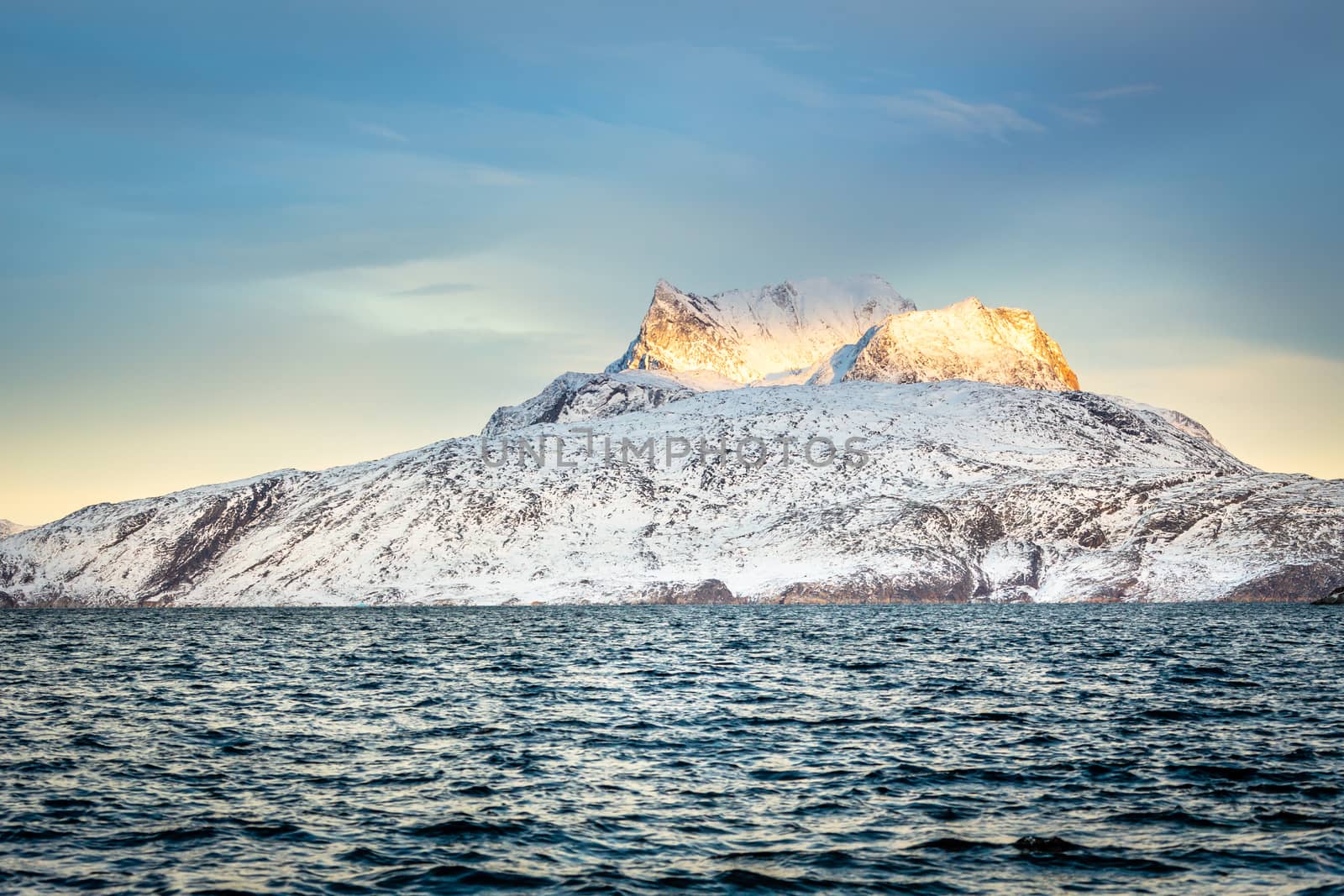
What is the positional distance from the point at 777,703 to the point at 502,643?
48.6 m

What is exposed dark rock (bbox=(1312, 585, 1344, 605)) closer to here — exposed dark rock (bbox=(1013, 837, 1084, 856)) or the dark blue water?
the dark blue water

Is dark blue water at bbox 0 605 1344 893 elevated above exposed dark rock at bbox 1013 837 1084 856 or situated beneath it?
elevated above

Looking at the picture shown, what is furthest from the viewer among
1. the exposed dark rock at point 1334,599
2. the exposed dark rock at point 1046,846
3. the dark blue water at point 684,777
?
the exposed dark rock at point 1334,599

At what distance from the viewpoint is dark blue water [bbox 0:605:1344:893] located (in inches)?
899

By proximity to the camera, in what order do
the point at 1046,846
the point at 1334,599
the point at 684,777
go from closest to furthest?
the point at 1046,846 < the point at 684,777 < the point at 1334,599

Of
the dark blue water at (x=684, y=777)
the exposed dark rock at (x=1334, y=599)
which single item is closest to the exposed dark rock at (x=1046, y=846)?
the dark blue water at (x=684, y=777)

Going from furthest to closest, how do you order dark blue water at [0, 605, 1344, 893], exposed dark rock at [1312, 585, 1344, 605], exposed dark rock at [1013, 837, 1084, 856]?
exposed dark rock at [1312, 585, 1344, 605] < exposed dark rock at [1013, 837, 1084, 856] < dark blue water at [0, 605, 1344, 893]

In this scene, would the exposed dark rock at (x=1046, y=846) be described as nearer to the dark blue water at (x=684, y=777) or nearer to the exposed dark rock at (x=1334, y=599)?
the dark blue water at (x=684, y=777)

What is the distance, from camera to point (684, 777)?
32.2 m

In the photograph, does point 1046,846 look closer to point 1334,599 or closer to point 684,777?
point 684,777

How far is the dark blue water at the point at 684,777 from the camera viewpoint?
22.8 m

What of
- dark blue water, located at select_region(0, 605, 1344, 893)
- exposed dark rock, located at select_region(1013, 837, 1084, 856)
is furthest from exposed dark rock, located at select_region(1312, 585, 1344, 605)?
exposed dark rock, located at select_region(1013, 837, 1084, 856)

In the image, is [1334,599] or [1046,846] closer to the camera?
[1046,846]

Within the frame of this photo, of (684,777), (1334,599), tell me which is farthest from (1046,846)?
(1334,599)
